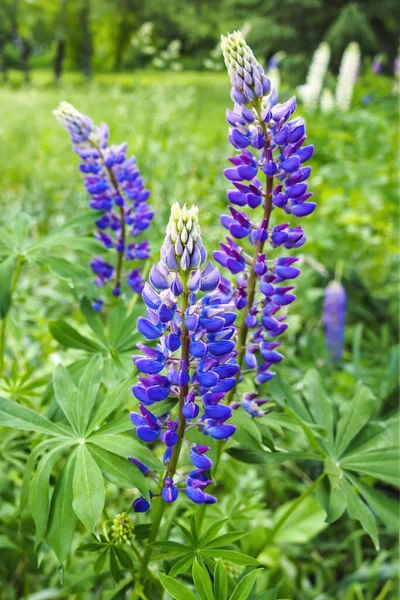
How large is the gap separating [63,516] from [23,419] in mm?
183

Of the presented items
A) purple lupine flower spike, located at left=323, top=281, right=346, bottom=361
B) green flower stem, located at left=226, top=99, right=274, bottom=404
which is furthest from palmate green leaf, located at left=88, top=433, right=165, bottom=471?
purple lupine flower spike, located at left=323, top=281, right=346, bottom=361

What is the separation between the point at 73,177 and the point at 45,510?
4765 mm

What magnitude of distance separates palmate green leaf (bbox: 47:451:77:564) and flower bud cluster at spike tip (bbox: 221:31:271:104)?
28.7 inches

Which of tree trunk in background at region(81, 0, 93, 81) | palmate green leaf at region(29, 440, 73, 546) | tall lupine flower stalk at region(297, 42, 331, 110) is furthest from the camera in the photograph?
tree trunk in background at region(81, 0, 93, 81)

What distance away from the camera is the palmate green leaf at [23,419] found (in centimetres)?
102

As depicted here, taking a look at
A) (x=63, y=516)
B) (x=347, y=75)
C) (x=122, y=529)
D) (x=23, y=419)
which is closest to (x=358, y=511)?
(x=122, y=529)

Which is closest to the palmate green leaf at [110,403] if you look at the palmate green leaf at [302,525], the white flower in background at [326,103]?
the palmate green leaf at [302,525]

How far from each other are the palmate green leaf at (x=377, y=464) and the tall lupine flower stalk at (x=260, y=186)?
11.0 inches

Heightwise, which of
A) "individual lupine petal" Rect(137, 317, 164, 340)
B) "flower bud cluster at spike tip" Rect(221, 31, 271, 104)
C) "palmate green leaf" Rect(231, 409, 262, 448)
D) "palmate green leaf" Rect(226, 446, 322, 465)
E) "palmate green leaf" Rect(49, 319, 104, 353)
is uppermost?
"flower bud cluster at spike tip" Rect(221, 31, 271, 104)

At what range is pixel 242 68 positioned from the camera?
1.03m

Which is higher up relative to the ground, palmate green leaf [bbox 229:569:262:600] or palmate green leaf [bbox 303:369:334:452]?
palmate green leaf [bbox 303:369:334:452]

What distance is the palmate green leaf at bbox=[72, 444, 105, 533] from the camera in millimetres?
941

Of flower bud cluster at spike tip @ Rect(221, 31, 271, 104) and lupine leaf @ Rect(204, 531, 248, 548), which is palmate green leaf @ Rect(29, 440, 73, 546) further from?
flower bud cluster at spike tip @ Rect(221, 31, 271, 104)

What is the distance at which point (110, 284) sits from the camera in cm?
166
